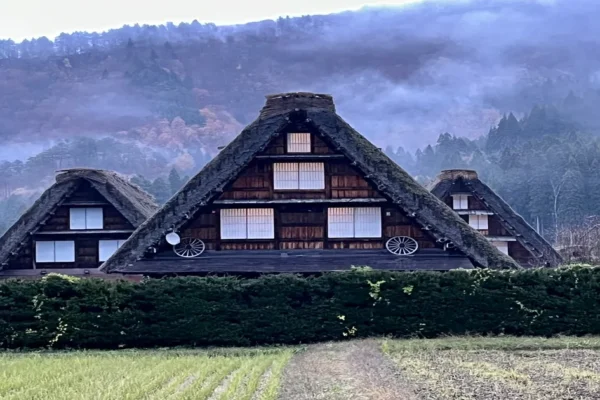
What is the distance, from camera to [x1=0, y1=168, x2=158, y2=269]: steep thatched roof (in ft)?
98.8

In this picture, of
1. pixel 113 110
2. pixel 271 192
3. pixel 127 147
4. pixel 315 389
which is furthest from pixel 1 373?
pixel 113 110

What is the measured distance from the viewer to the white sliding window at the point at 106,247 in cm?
3200

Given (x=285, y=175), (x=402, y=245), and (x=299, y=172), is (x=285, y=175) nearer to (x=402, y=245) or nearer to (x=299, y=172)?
(x=299, y=172)

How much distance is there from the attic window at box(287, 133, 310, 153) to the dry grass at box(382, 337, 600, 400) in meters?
8.04

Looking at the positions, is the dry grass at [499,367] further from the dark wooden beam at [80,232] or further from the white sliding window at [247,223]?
the dark wooden beam at [80,232]

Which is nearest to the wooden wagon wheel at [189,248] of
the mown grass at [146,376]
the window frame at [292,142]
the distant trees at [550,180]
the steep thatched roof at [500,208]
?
the window frame at [292,142]

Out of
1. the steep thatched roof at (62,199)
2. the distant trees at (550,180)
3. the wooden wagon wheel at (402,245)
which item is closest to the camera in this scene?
the wooden wagon wheel at (402,245)

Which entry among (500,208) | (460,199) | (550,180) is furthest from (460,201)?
(550,180)

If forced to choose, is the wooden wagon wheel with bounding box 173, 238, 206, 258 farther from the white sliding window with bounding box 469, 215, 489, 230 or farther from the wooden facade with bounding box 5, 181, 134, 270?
the white sliding window with bounding box 469, 215, 489, 230

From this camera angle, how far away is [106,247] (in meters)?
32.1

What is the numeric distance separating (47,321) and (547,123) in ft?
405

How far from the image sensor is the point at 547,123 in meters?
131

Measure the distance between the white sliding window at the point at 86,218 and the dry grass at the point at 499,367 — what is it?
17131mm

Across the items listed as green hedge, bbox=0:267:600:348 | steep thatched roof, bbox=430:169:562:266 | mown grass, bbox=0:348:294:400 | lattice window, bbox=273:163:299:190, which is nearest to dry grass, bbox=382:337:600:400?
green hedge, bbox=0:267:600:348
